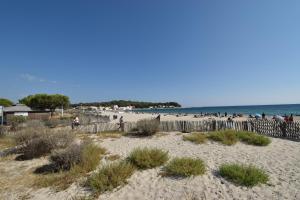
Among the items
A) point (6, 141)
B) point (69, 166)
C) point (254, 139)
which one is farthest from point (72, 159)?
point (6, 141)

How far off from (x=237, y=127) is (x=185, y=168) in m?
9.68

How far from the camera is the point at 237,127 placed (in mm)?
14359

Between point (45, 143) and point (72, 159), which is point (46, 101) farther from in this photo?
point (72, 159)

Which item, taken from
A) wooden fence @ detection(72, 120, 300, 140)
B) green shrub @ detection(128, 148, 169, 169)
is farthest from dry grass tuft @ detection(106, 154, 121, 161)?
wooden fence @ detection(72, 120, 300, 140)

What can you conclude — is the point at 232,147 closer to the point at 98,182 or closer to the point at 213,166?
the point at 213,166

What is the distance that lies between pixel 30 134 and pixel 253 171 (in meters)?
10.8

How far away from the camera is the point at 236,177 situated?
565cm

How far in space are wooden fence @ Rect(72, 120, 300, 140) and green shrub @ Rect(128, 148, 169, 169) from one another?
24.8 ft

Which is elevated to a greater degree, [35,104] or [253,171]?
[35,104]

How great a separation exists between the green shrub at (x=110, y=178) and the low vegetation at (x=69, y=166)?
35.9 inches

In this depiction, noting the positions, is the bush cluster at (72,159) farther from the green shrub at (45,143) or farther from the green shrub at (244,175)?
the green shrub at (244,175)

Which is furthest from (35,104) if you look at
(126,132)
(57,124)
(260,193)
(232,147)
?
(260,193)

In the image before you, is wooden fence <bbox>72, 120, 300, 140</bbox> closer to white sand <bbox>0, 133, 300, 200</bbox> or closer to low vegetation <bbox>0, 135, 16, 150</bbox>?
white sand <bbox>0, 133, 300, 200</bbox>

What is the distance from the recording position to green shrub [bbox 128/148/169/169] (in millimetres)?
6984
